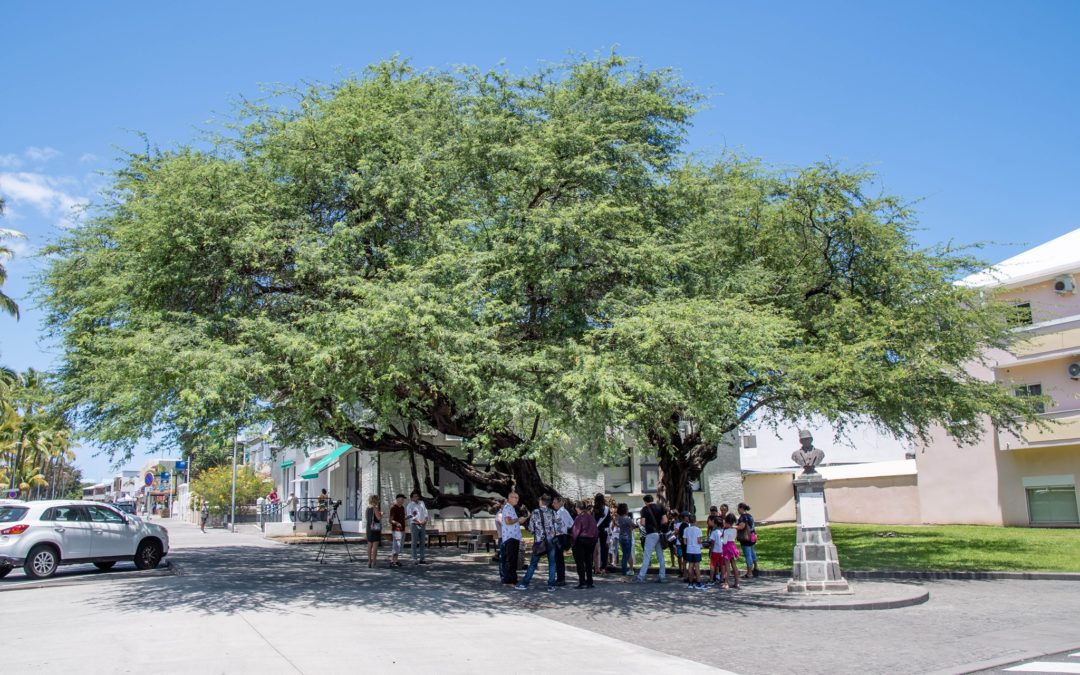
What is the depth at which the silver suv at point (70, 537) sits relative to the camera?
54.9 ft

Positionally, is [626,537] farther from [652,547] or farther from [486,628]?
[486,628]

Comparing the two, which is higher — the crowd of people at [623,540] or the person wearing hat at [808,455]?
the person wearing hat at [808,455]

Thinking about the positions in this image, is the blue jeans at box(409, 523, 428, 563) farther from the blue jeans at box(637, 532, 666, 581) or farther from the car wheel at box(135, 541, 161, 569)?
the blue jeans at box(637, 532, 666, 581)

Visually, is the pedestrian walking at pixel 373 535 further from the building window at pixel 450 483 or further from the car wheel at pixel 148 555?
the building window at pixel 450 483

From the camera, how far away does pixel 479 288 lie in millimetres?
13805

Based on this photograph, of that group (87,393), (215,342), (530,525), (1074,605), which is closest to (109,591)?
(87,393)

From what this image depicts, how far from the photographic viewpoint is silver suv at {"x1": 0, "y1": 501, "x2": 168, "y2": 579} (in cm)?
1673

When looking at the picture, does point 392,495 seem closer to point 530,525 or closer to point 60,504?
point 60,504

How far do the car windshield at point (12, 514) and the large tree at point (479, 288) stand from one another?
3093mm

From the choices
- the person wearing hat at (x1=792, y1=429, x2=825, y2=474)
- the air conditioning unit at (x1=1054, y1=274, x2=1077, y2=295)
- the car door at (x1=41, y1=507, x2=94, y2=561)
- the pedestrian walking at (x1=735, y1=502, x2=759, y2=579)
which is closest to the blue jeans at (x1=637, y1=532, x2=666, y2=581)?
the pedestrian walking at (x1=735, y1=502, x2=759, y2=579)

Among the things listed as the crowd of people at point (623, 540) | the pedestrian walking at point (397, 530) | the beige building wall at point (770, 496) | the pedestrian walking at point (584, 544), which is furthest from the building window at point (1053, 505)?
the pedestrian walking at point (397, 530)

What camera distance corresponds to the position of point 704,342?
1291 cm

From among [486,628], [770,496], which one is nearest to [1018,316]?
[486,628]

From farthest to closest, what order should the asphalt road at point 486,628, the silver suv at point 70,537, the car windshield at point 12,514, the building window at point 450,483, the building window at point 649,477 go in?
the building window at point 649,477 < the building window at point 450,483 < the car windshield at point 12,514 < the silver suv at point 70,537 < the asphalt road at point 486,628
